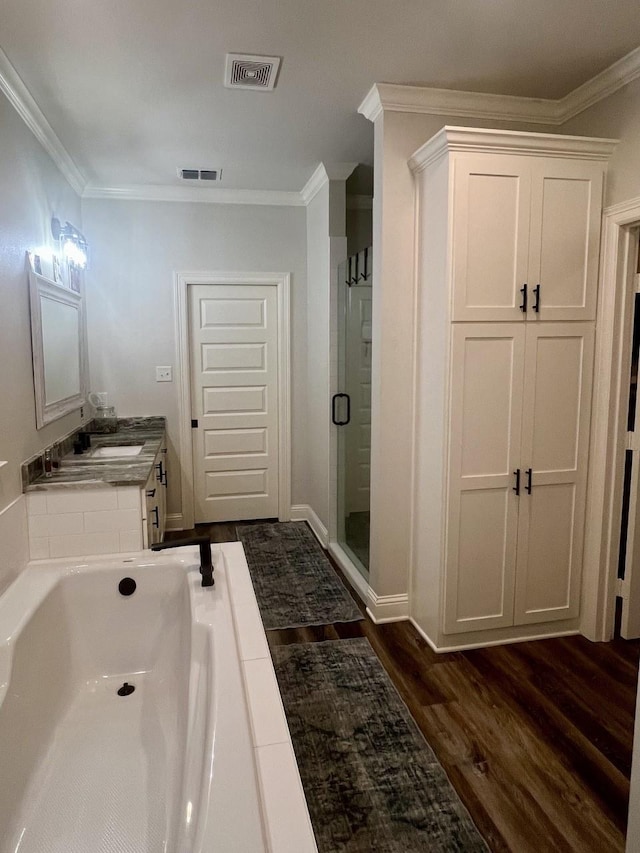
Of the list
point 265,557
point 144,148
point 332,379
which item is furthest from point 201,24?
point 265,557

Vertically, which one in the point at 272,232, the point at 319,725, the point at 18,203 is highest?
the point at 272,232

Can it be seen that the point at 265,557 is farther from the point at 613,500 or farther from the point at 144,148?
the point at 144,148

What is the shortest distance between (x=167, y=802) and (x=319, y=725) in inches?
27.1

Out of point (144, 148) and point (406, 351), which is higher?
point (144, 148)

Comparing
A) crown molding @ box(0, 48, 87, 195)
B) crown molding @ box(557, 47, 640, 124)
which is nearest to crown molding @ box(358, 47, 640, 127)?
crown molding @ box(557, 47, 640, 124)

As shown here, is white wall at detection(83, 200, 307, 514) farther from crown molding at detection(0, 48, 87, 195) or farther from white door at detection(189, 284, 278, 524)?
crown molding at detection(0, 48, 87, 195)

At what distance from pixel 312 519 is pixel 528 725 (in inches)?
104

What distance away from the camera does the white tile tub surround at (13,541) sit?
2219 mm

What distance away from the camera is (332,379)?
404cm

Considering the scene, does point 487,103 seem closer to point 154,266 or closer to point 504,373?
point 504,373

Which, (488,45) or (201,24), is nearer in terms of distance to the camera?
(201,24)

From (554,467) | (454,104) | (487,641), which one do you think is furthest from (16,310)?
(487,641)

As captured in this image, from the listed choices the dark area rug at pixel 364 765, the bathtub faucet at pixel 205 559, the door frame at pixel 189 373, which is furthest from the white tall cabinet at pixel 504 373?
the door frame at pixel 189 373

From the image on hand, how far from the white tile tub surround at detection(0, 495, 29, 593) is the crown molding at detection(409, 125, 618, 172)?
236cm
